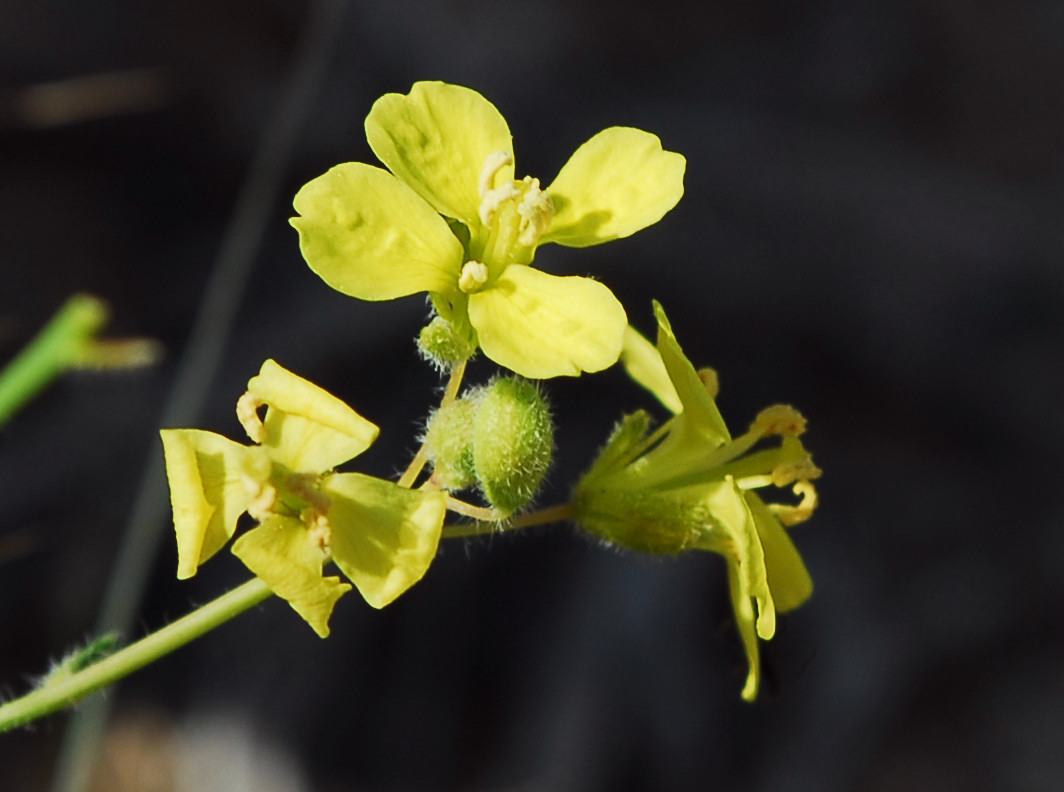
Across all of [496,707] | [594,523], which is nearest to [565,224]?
[594,523]

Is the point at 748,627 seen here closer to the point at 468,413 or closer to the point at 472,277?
the point at 468,413

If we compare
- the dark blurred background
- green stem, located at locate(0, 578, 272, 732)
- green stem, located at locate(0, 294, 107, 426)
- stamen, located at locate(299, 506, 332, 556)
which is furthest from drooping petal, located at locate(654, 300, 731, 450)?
the dark blurred background

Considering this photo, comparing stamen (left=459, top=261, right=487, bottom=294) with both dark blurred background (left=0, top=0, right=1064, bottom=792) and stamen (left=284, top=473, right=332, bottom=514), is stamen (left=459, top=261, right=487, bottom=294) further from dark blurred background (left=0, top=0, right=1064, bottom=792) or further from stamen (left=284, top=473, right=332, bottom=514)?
dark blurred background (left=0, top=0, right=1064, bottom=792)

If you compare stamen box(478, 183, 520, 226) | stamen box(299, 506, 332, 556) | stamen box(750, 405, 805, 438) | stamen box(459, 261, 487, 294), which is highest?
stamen box(478, 183, 520, 226)

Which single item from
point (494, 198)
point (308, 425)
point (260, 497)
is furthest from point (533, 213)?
point (260, 497)

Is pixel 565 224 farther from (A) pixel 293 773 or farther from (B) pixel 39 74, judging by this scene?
(B) pixel 39 74

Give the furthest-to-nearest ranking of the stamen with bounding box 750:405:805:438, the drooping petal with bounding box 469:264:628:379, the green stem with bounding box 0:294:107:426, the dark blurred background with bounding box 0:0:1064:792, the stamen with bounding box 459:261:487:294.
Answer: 1. the dark blurred background with bounding box 0:0:1064:792
2. the green stem with bounding box 0:294:107:426
3. the stamen with bounding box 750:405:805:438
4. the stamen with bounding box 459:261:487:294
5. the drooping petal with bounding box 469:264:628:379

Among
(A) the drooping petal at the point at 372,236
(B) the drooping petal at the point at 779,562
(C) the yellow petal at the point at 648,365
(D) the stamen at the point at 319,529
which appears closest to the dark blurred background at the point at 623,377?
(C) the yellow petal at the point at 648,365
